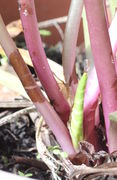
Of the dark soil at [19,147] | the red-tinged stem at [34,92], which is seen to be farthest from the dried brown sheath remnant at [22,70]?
the dark soil at [19,147]

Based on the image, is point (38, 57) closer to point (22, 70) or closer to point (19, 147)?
point (22, 70)

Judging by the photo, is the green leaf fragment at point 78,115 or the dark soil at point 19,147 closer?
the green leaf fragment at point 78,115

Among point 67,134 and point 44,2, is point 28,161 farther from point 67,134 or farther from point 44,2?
point 44,2

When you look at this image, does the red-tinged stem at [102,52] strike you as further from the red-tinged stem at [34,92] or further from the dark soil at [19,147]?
the dark soil at [19,147]

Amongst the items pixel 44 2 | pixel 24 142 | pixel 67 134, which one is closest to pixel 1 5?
pixel 44 2

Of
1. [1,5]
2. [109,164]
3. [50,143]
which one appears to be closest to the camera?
[109,164]

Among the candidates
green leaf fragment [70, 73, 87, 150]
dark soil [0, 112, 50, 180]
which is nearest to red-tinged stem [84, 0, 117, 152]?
green leaf fragment [70, 73, 87, 150]
